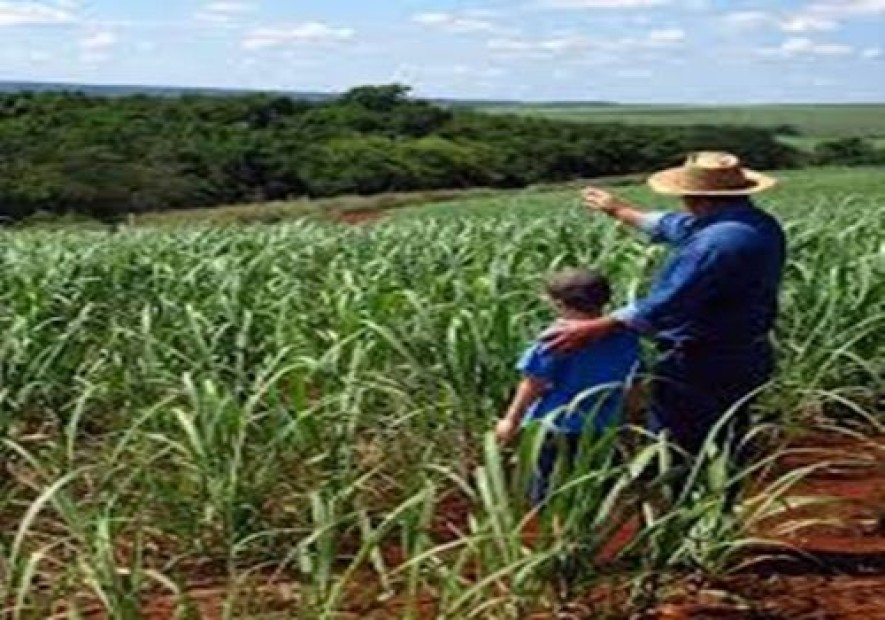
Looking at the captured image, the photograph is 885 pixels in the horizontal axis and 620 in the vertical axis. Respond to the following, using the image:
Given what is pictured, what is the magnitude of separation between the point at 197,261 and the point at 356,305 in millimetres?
2979

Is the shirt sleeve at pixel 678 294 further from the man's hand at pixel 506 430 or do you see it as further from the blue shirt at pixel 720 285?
the man's hand at pixel 506 430

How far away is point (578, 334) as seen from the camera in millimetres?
4531

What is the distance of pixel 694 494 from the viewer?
162 inches

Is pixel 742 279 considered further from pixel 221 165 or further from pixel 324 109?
pixel 324 109

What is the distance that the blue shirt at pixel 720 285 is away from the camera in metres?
4.48

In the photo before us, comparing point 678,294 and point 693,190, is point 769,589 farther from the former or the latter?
point 693,190

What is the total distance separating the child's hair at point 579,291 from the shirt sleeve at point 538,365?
0.13 metres

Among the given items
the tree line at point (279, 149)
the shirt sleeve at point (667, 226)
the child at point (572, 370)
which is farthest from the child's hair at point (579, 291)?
the tree line at point (279, 149)

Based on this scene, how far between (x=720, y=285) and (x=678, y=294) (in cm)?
11

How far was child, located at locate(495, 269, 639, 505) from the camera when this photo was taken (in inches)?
182

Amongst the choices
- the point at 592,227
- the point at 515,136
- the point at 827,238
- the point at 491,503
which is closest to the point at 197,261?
the point at 592,227

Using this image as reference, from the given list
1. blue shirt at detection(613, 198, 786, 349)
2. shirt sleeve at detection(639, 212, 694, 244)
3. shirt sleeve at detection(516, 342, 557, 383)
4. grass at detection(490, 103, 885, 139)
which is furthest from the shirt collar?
grass at detection(490, 103, 885, 139)

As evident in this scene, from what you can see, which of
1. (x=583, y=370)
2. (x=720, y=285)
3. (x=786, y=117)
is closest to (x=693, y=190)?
(x=720, y=285)

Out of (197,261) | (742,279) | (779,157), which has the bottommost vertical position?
(779,157)
